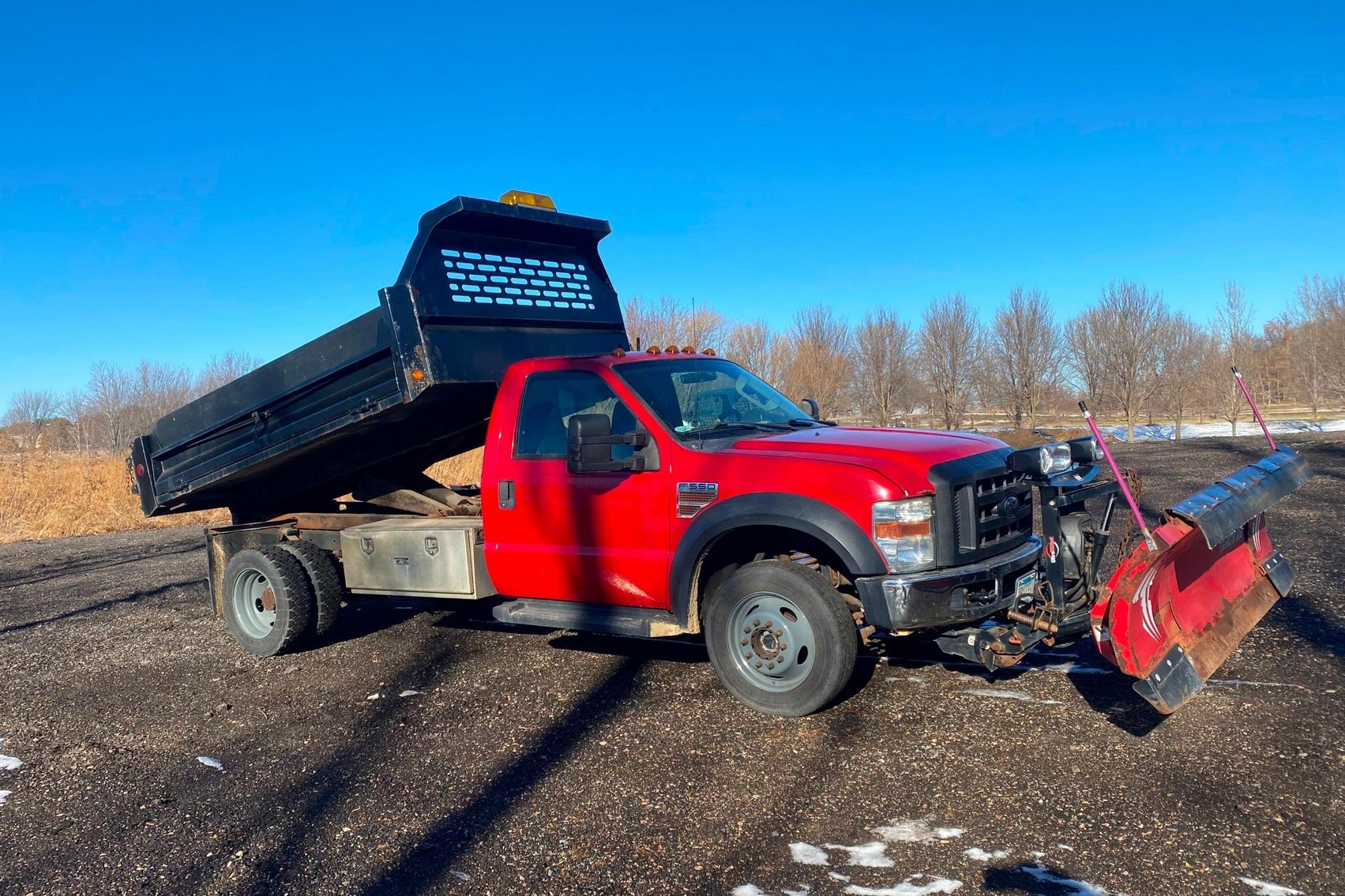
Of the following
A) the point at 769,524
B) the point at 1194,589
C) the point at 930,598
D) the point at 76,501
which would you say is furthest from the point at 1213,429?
the point at 769,524

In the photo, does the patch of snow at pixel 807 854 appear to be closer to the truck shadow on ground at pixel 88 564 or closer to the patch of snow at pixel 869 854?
the patch of snow at pixel 869 854

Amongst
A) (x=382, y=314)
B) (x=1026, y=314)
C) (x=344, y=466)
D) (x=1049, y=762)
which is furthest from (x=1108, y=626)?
(x=1026, y=314)

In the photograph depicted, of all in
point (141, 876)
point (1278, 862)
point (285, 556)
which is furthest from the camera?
point (285, 556)

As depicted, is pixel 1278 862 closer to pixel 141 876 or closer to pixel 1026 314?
pixel 141 876

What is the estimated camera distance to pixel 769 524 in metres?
4.81

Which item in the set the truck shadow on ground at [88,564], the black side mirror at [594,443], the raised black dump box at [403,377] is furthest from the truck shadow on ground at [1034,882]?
the truck shadow on ground at [88,564]

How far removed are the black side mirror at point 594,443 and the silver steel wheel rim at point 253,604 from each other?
3.31 m

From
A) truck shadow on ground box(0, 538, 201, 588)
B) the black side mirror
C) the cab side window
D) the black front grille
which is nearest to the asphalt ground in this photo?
the black front grille

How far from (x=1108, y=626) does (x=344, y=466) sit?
17.9ft

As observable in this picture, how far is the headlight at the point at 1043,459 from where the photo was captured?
4.80 m

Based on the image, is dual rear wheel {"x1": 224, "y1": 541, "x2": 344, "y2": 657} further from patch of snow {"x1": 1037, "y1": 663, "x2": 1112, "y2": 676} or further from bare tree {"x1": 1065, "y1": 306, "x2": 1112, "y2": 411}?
bare tree {"x1": 1065, "y1": 306, "x2": 1112, "y2": 411}

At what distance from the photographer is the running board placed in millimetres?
5309

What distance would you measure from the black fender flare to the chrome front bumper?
99mm

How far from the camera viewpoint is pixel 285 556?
708cm
